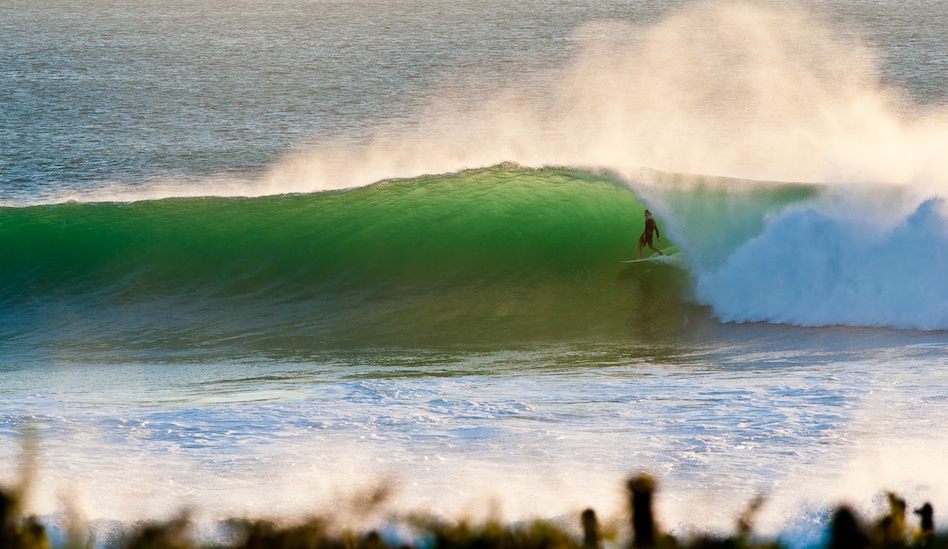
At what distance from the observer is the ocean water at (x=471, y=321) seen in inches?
210

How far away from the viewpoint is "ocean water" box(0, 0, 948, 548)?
534 cm

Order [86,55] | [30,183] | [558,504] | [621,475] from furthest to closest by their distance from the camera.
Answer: [86,55]
[30,183]
[621,475]
[558,504]

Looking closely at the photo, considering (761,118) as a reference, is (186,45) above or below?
above

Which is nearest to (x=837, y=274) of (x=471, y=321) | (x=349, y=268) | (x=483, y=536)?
(x=471, y=321)

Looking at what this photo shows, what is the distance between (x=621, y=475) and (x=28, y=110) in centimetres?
2878

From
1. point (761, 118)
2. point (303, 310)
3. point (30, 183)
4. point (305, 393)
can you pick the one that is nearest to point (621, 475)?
point (305, 393)

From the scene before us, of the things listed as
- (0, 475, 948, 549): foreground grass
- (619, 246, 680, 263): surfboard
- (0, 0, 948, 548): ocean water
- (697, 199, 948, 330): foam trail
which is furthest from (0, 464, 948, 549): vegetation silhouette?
(619, 246, 680, 263): surfboard

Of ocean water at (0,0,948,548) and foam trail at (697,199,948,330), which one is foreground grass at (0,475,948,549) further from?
foam trail at (697,199,948,330)

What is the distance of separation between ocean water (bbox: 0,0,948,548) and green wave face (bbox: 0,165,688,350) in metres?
0.05

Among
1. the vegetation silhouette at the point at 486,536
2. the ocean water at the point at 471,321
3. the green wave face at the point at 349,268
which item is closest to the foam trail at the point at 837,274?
the ocean water at the point at 471,321

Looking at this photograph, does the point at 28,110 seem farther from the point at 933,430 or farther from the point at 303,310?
the point at 933,430

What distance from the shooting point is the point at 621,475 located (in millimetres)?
5324

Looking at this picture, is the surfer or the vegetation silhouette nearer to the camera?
the vegetation silhouette

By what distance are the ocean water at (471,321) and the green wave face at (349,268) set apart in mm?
47
